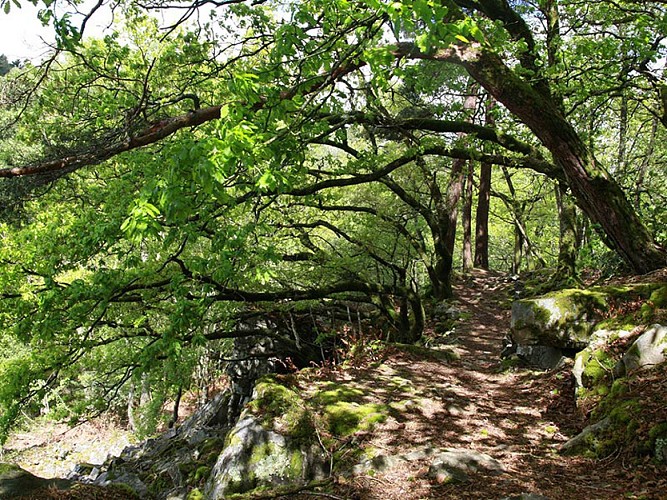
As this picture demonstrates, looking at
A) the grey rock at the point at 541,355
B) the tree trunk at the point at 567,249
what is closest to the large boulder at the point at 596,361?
the grey rock at the point at 541,355

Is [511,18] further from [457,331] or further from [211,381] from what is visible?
[211,381]

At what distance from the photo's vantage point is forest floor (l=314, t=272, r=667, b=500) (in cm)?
361

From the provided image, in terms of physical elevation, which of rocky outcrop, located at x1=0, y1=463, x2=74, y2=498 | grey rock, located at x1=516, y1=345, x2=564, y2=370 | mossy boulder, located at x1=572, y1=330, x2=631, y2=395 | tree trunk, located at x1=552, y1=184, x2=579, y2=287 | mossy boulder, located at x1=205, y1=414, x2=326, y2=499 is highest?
tree trunk, located at x1=552, y1=184, x2=579, y2=287

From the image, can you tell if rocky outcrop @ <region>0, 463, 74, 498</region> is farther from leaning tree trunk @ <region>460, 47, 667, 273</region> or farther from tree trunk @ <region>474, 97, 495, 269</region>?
tree trunk @ <region>474, 97, 495, 269</region>

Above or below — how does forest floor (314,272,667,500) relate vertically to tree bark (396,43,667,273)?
below

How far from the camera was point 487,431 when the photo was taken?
5.16 meters

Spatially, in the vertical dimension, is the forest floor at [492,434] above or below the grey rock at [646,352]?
below

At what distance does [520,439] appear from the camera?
4.86 metres

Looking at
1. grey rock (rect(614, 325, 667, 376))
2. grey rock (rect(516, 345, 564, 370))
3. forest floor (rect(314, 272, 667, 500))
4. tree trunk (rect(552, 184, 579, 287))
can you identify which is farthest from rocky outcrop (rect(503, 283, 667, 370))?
tree trunk (rect(552, 184, 579, 287))

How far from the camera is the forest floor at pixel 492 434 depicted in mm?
3609

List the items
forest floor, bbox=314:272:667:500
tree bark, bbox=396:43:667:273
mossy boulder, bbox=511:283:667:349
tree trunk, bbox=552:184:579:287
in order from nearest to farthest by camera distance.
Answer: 1. forest floor, bbox=314:272:667:500
2. mossy boulder, bbox=511:283:667:349
3. tree bark, bbox=396:43:667:273
4. tree trunk, bbox=552:184:579:287

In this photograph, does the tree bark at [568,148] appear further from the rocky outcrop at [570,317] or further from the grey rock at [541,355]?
the grey rock at [541,355]

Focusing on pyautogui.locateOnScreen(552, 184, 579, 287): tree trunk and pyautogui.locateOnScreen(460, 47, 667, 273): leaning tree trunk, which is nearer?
pyautogui.locateOnScreen(460, 47, 667, 273): leaning tree trunk

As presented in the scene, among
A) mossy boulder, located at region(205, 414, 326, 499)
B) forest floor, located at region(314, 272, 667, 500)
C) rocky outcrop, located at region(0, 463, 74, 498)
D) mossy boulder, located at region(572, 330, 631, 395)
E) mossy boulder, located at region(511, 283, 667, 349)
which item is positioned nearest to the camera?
forest floor, located at region(314, 272, 667, 500)
